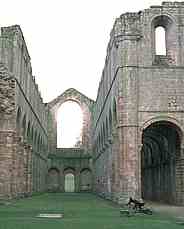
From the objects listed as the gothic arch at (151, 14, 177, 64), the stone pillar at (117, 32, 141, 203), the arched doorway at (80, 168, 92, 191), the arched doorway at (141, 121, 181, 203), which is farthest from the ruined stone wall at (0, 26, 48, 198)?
the arched doorway at (80, 168, 92, 191)

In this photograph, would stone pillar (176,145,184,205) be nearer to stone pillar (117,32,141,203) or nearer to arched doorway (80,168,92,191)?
stone pillar (117,32,141,203)

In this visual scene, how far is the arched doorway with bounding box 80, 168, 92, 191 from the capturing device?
182ft

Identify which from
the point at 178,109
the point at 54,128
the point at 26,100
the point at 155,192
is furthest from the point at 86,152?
the point at 178,109

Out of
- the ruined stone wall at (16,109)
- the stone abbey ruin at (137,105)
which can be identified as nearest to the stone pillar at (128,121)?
the stone abbey ruin at (137,105)

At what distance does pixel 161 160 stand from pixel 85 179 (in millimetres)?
29690

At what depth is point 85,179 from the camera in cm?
5584

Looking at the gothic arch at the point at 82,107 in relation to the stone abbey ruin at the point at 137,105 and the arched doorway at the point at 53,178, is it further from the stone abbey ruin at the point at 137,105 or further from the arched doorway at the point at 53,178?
the stone abbey ruin at the point at 137,105

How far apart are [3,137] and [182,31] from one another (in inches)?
499

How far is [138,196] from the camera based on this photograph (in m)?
21.4

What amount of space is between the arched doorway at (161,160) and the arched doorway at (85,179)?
2227 centimetres

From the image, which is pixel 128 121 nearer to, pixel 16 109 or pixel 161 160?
pixel 161 160

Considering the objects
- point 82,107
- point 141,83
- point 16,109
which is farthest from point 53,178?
point 141,83

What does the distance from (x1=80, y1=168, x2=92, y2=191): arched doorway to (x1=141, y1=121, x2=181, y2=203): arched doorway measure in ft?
73.1

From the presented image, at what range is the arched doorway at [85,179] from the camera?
55.4 m
